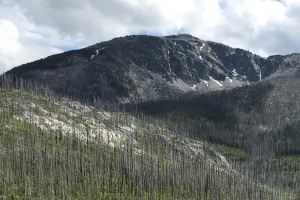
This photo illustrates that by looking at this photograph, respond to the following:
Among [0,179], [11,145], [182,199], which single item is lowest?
[182,199]

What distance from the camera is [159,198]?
618 feet

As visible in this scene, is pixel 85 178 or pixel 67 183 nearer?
pixel 67 183

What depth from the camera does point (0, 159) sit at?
17450cm

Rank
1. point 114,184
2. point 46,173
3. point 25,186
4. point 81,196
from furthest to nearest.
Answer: point 114,184
point 46,173
point 81,196
point 25,186

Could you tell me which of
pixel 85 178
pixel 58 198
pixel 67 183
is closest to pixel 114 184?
pixel 85 178

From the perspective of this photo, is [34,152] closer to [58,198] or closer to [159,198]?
[58,198]

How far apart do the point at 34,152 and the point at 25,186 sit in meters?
36.4

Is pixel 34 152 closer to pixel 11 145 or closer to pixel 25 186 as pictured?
pixel 11 145

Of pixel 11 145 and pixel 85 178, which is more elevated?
pixel 11 145

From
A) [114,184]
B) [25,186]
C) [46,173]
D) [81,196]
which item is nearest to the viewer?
[25,186]

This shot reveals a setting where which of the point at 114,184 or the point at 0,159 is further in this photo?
the point at 114,184

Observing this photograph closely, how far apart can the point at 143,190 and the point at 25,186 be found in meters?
63.2

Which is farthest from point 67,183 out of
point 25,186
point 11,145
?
point 11,145

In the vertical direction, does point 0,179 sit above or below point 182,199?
above
